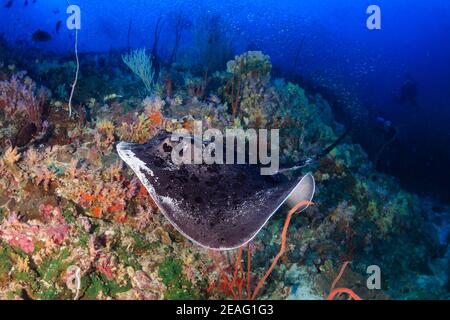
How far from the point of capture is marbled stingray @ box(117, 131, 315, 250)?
2.94m

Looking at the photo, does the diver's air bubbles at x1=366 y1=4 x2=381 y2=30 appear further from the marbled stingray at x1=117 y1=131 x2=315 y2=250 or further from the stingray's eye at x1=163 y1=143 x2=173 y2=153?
the stingray's eye at x1=163 y1=143 x2=173 y2=153

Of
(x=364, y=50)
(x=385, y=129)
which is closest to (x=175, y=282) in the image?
(x=385, y=129)

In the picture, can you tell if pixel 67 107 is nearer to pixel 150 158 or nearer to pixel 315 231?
pixel 150 158

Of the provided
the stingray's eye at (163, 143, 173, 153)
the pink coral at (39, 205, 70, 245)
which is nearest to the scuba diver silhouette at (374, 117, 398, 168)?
the stingray's eye at (163, 143, 173, 153)

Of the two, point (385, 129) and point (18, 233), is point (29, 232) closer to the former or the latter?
point (18, 233)

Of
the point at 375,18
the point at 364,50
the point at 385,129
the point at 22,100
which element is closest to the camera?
the point at 22,100

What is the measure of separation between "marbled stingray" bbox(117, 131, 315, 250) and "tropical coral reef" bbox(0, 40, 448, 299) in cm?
91

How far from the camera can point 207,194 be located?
10.7 feet

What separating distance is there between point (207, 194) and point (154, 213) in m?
1.29

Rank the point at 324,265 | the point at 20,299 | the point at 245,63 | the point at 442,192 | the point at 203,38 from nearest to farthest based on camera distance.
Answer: the point at 20,299, the point at 324,265, the point at 245,63, the point at 442,192, the point at 203,38
